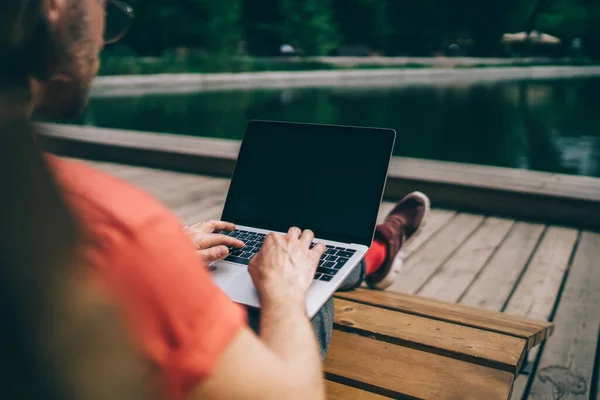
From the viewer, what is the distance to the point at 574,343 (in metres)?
2.14

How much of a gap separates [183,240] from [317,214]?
933 millimetres

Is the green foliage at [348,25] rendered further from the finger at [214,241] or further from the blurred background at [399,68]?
the finger at [214,241]

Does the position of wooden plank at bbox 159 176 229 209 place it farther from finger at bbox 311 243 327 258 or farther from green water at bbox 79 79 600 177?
green water at bbox 79 79 600 177

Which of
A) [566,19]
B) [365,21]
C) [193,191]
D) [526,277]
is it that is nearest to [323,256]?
[526,277]

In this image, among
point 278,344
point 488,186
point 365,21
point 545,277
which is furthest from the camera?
point 365,21

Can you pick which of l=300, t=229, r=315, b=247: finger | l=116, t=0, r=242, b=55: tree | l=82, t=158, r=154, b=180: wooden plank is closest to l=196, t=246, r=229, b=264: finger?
l=300, t=229, r=315, b=247: finger

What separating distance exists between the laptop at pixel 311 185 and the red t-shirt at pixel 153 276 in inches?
30.3

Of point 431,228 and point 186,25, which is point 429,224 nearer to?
point 431,228

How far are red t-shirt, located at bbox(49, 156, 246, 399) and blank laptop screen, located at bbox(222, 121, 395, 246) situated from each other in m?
0.90

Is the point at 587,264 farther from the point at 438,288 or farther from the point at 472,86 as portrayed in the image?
the point at 472,86

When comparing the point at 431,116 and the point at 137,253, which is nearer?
the point at 137,253

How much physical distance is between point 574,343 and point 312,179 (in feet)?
4.20

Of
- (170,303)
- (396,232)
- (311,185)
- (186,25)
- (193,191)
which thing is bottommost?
(186,25)

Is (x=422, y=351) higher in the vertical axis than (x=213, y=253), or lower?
lower
